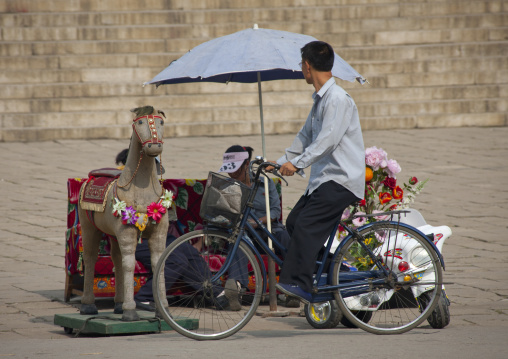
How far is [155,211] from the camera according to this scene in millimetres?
5293

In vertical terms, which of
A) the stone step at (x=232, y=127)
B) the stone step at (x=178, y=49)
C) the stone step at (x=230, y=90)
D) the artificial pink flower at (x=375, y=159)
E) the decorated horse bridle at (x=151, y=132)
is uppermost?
the stone step at (x=178, y=49)

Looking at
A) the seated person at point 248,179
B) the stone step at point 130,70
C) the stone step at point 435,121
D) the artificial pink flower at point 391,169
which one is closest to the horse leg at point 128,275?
the seated person at point 248,179

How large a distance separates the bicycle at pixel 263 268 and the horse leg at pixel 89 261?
0.81 meters

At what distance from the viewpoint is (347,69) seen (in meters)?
5.83

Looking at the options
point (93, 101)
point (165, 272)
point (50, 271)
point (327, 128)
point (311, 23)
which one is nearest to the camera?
point (327, 128)

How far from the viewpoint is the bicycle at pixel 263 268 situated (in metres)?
4.93

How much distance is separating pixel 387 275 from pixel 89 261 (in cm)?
200

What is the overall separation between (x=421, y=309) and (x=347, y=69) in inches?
65.5

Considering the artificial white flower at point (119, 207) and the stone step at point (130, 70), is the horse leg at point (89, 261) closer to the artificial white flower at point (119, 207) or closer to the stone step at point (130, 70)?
the artificial white flower at point (119, 207)

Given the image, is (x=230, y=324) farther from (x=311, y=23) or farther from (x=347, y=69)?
(x=311, y=23)

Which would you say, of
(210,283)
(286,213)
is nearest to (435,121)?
(286,213)

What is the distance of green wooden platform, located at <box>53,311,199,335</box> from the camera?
5.19 metres

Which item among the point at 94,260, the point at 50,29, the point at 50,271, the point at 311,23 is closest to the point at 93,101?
the point at 50,29

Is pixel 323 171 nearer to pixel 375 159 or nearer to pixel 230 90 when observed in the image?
pixel 375 159
